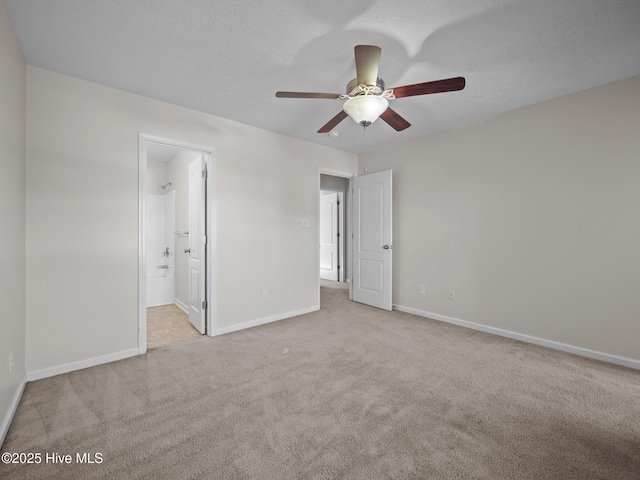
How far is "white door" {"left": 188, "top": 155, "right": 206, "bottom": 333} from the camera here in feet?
11.3

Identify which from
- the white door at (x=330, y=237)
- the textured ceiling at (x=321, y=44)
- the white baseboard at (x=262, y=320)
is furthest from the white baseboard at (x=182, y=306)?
the white door at (x=330, y=237)

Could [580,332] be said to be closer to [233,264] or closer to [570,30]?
[570,30]

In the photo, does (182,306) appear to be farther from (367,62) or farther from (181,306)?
(367,62)

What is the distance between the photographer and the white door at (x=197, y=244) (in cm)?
343

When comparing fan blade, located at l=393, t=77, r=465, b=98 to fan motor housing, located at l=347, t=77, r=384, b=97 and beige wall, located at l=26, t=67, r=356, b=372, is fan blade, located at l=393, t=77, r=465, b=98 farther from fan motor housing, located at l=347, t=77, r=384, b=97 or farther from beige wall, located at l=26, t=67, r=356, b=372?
beige wall, located at l=26, t=67, r=356, b=372

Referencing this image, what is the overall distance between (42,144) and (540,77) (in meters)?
4.28

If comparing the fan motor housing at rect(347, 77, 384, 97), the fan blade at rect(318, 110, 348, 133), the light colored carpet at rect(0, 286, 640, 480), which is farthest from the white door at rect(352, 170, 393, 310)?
the fan motor housing at rect(347, 77, 384, 97)

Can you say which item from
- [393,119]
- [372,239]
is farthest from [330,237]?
[393,119]

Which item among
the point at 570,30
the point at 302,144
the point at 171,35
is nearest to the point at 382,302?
the point at 302,144

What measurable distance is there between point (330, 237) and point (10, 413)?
606cm

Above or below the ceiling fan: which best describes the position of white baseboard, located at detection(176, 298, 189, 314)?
below

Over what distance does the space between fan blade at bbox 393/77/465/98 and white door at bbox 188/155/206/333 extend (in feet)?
8.24

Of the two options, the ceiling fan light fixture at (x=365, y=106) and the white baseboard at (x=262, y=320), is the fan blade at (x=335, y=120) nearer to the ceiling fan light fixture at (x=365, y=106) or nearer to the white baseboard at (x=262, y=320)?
the ceiling fan light fixture at (x=365, y=106)

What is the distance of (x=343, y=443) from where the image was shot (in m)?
1.60
